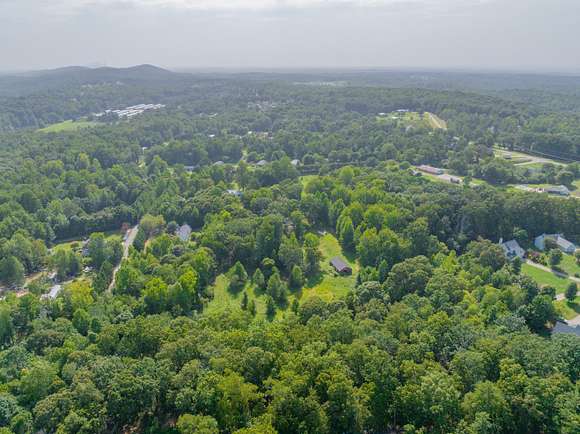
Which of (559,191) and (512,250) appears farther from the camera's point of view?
(559,191)

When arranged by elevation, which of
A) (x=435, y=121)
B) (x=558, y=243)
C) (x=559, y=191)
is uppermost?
(x=435, y=121)

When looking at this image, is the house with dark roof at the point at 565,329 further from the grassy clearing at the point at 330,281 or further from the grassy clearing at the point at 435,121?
the grassy clearing at the point at 435,121

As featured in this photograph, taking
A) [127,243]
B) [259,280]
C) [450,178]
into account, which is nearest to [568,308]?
[259,280]

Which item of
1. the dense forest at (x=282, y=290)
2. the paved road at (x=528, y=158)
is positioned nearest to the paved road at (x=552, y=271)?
Answer: the dense forest at (x=282, y=290)

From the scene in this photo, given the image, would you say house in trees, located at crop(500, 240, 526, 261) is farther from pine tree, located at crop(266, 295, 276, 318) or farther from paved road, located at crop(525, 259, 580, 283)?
pine tree, located at crop(266, 295, 276, 318)

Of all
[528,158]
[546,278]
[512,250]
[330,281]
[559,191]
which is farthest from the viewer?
[528,158]

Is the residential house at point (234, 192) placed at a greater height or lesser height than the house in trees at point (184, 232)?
greater

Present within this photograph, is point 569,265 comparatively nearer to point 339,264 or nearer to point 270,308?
point 339,264

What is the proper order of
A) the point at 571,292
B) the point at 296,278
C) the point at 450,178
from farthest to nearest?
the point at 450,178
the point at 296,278
the point at 571,292
